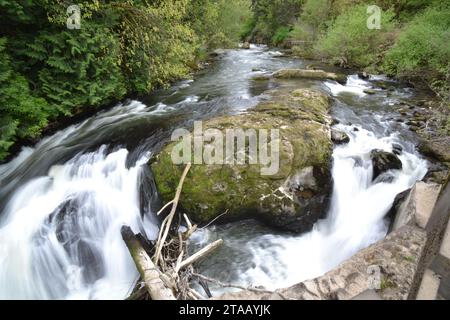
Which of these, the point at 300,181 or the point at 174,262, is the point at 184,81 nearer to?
the point at 300,181

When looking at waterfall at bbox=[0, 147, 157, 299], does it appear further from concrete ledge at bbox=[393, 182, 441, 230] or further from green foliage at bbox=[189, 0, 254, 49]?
green foliage at bbox=[189, 0, 254, 49]

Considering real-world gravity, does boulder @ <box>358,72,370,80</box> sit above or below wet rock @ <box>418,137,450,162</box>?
above

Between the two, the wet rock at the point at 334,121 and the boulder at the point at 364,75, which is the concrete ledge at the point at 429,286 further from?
→ the boulder at the point at 364,75

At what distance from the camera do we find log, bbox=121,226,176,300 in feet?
10.9

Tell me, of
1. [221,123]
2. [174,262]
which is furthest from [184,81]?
[174,262]

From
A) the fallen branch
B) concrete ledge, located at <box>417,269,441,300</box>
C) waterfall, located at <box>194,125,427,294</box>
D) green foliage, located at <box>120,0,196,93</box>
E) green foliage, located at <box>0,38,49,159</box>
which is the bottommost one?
waterfall, located at <box>194,125,427,294</box>

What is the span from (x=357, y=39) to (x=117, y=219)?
46.5ft

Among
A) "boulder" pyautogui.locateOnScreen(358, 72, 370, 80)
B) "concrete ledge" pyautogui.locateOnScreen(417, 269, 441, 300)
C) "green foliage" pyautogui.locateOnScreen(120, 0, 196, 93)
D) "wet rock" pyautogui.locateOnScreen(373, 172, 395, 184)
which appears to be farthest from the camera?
"boulder" pyautogui.locateOnScreen(358, 72, 370, 80)

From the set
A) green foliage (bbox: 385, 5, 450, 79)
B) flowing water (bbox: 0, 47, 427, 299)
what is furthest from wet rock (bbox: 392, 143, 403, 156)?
green foliage (bbox: 385, 5, 450, 79)

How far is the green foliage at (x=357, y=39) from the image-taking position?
13.5 metres

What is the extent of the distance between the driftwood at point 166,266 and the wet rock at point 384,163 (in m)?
3.72

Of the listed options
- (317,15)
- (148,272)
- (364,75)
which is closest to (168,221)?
(148,272)

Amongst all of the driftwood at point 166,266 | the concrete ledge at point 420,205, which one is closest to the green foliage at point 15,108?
the driftwood at point 166,266

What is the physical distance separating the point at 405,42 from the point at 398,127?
5819 millimetres
